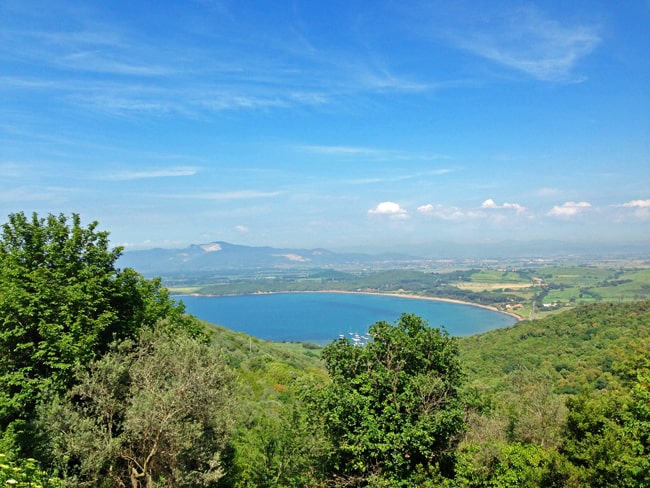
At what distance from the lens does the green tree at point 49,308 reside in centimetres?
1012

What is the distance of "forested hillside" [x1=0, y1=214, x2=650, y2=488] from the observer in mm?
9281

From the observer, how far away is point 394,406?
33.0 feet

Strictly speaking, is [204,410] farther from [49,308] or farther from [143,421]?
[49,308]

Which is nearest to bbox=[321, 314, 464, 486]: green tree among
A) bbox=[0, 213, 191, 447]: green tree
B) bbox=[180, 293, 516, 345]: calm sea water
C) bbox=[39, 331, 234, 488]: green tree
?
bbox=[39, 331, 234, 488]: green tree

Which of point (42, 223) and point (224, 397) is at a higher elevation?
point (42, 223)

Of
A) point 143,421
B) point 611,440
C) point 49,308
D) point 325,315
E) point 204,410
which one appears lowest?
point 325,315

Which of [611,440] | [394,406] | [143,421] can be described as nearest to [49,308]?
[143,421]

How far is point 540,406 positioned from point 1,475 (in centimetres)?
1853

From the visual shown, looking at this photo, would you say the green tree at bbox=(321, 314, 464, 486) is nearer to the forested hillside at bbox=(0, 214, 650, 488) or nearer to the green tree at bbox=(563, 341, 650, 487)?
the forested hillside at bbox=(0, 214, 650, 488)

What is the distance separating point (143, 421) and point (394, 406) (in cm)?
615

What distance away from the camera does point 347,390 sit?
10438mm

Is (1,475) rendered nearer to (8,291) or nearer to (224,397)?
(224,397)

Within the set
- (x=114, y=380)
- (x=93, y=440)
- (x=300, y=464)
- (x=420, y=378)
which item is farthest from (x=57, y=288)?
(x=420, y=378)

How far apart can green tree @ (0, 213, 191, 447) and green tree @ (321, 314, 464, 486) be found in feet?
23.1
